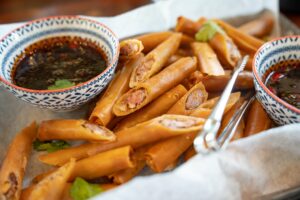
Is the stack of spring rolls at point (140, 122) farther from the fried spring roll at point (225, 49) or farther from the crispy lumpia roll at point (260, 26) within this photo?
the crispy lumpia roll at point (260, 26)

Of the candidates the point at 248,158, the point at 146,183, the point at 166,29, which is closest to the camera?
the point at 146,183

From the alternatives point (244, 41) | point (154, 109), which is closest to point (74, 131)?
point (154, 109)

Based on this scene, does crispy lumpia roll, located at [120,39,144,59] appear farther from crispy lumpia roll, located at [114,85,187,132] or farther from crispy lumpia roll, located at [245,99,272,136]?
crispy lumpia roll, located at [245,99,272,136]

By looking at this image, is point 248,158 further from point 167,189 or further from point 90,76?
point 90,76

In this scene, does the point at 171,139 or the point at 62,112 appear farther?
the point at 62,112

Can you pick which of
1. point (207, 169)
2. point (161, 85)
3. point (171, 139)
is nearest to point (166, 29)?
point (161, 85)

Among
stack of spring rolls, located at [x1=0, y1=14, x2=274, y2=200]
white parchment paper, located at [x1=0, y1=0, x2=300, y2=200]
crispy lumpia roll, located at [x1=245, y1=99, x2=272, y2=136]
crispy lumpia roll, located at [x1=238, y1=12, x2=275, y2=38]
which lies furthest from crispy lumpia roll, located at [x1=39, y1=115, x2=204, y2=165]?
crispy lumpia roll, located at [x1=238, y1=12, x2=275, y2=38]
